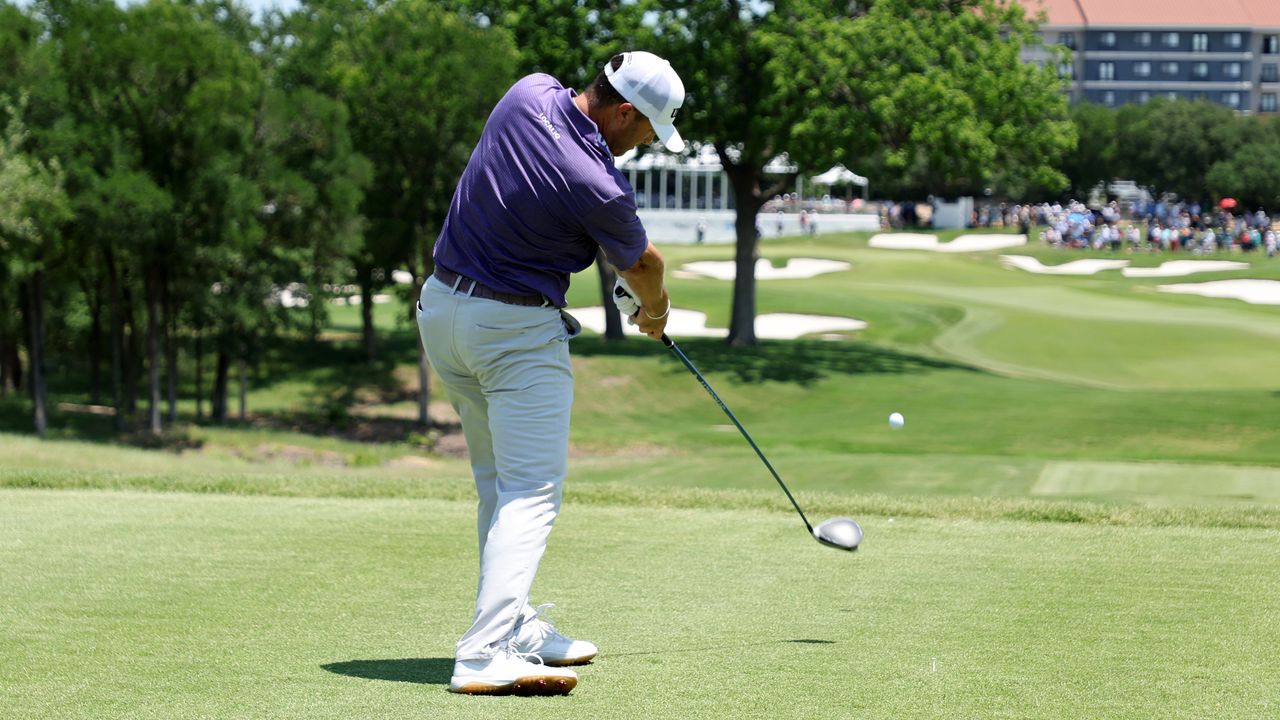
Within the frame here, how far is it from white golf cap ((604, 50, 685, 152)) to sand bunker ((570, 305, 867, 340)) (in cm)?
3899

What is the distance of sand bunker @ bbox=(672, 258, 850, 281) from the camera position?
61406 mm

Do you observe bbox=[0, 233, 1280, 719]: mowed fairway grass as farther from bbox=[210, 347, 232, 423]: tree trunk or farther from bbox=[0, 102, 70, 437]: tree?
bbox=[210, 347, 232, 423]: tree trunk

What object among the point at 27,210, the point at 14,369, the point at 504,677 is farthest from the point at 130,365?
the point at 504,677

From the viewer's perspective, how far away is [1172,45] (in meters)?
162

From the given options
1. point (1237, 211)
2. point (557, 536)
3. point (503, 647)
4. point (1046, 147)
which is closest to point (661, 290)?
point (503, 647)

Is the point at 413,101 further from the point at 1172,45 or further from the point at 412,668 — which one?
the point at 1172,45

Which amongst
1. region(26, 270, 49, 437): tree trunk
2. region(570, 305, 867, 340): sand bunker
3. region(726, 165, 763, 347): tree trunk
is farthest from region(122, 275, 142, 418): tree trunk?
region(726, 165, 763, 347): tree trunk

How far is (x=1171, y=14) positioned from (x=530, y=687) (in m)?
171

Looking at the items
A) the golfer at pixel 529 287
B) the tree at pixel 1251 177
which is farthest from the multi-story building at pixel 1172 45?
the golfer at pixel 529 287

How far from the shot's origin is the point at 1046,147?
35719 millimetres

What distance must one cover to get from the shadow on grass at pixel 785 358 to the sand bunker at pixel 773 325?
13.0ft

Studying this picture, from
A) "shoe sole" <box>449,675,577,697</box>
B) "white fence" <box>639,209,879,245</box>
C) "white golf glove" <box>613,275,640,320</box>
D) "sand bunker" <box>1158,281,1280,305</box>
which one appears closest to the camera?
"shoe sole" <box>449,675,577,697</box>

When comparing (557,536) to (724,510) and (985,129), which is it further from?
(985,129)

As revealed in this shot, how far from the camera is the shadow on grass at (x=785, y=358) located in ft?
114
